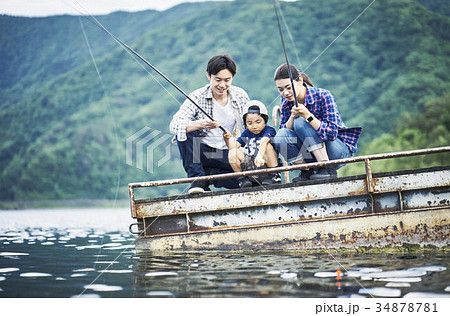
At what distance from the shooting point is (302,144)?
5.93 m

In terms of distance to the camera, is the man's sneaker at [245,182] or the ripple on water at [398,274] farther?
the man's sneaker at [245,182]

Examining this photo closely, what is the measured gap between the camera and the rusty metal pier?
5266 mm

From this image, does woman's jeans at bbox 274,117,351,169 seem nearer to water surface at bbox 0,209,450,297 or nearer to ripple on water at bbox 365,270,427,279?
water surface at bbox 0,209,450,297

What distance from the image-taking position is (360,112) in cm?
8031

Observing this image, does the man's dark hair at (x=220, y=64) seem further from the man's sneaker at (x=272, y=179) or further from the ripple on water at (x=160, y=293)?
the ripple on water at (x=160, y=293)

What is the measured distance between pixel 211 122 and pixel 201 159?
752 mm

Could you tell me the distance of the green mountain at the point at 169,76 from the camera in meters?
81.7

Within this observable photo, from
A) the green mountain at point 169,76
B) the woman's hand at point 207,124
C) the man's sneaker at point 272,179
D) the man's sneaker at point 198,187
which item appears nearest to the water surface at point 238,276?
the man's sneaker at point 198,187

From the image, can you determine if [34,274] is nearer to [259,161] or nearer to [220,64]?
[259,161]

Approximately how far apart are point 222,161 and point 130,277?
7.98 ft

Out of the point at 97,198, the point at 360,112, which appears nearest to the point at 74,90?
the point at 97,198

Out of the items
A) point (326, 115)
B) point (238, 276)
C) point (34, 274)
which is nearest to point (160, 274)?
point (238, 276)

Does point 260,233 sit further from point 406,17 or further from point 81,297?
point 406,17

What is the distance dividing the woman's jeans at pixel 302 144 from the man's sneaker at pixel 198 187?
0.98 meters
